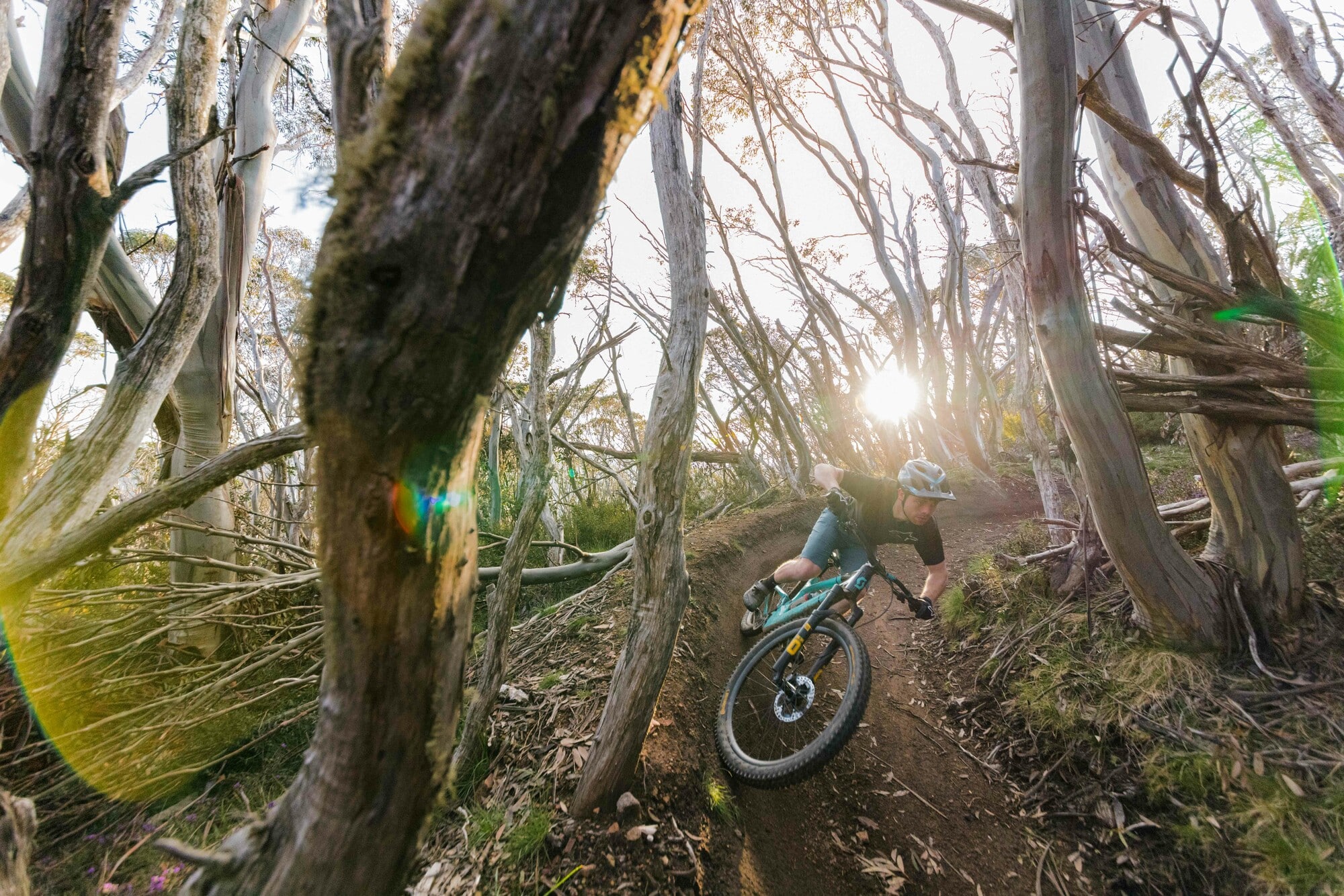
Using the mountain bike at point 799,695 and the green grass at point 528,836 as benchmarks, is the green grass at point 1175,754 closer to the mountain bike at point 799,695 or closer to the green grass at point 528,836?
the mountain bike at point 799,695

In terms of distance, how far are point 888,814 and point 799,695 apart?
832 millimetres

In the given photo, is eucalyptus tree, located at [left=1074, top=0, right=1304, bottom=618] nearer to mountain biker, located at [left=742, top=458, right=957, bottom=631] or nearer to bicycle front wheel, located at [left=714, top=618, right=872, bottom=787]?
mountain biker, located at [left=742, top=458, right=957, bottom=631]

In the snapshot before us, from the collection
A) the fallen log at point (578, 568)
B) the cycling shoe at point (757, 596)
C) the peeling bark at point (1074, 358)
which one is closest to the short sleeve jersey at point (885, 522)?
the cycling shoe at point (757, 596)

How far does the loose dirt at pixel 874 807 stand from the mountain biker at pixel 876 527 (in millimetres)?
846

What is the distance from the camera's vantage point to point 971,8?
4469 mm

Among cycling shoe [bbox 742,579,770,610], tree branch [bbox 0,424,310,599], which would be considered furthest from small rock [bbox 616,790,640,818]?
cycling shoe [bbox 742,579,770,610]

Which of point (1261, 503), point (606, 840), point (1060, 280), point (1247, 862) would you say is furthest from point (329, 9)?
point (1261, 503)

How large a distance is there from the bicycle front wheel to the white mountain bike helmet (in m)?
1.34

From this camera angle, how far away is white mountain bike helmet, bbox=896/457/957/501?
175 inches

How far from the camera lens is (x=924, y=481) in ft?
14.8

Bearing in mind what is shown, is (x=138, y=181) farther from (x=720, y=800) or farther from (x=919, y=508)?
(x=919, y=508)

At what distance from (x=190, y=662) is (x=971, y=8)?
8.31m

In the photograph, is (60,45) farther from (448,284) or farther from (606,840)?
(606,840)

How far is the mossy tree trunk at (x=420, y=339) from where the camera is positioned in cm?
80
